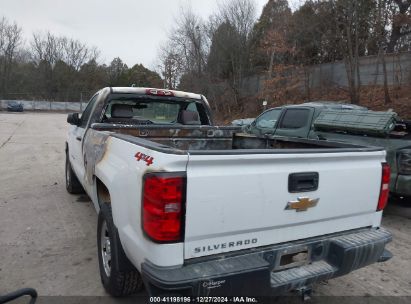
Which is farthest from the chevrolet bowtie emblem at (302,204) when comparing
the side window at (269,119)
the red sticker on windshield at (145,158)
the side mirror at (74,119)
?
the side window at (269,119)

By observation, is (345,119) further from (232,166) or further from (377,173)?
(232,166)

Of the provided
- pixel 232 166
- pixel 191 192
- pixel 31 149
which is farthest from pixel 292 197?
pixel 31 149

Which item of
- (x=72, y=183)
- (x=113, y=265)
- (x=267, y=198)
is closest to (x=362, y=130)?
(x=267, y=198)

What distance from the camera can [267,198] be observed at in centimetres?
252

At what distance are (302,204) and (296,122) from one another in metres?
5.40

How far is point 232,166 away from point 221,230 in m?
0.41

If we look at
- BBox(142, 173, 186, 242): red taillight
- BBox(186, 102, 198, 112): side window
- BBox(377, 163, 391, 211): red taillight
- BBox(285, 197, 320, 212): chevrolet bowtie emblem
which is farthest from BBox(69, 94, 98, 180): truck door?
BBox(377, 163, 391, 211): red taillight

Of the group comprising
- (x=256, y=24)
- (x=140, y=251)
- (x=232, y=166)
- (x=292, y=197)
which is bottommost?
(x=140, y=251)

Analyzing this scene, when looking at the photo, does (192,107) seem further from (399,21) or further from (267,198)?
(399,21)

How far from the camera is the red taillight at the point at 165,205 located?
2240mm

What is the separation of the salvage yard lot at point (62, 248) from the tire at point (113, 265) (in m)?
0.26

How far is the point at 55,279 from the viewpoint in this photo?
3.61m

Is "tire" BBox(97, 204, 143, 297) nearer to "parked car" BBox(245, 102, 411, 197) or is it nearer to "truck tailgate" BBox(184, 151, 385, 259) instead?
"truck tailgate" BBox(184, 151, 385, 259)

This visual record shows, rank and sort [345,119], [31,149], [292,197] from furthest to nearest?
[31,149] < [345,119] < [292,197]
